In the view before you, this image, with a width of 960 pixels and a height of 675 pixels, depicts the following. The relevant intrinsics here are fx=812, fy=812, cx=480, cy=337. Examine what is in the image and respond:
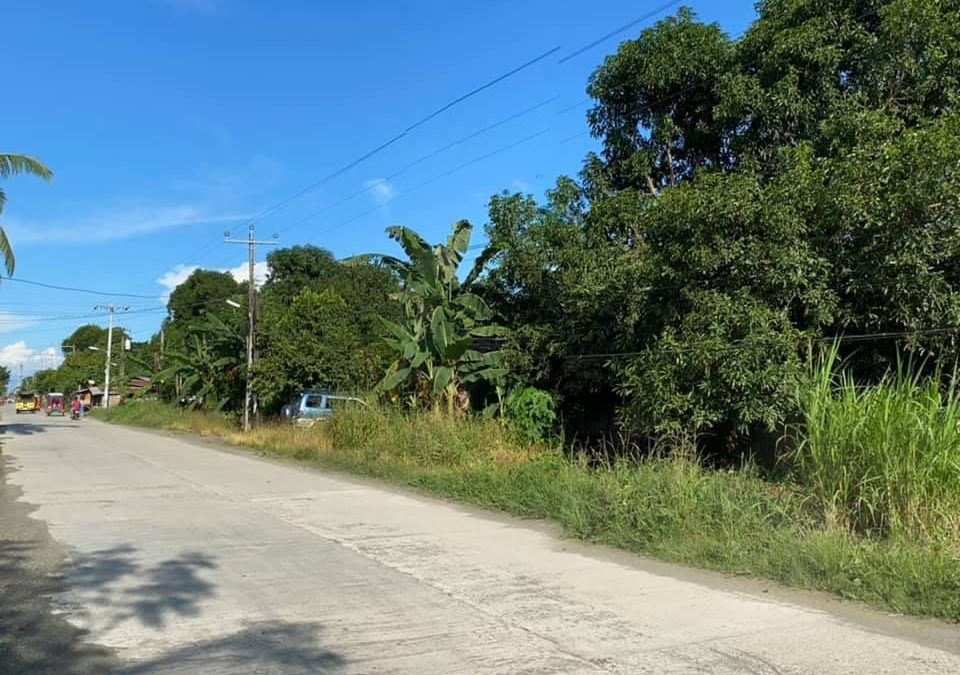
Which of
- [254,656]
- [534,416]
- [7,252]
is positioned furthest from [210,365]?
[254,656]

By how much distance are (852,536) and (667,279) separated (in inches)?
237

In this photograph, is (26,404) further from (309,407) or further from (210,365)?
(309,407)

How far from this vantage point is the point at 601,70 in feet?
60.2

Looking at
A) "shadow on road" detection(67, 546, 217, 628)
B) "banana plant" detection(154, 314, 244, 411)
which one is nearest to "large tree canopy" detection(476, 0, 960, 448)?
"shadow on road" detection(67, 546, 217, 628)

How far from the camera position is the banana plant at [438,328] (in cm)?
1983

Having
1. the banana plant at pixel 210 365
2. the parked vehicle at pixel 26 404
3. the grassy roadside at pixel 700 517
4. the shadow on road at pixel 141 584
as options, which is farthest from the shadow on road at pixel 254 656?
the parked vehicle at pixel 26 404

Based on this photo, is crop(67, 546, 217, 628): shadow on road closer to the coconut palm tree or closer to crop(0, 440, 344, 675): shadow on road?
crop(0, 440, 344, 675): shadow on road

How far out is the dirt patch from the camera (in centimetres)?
533

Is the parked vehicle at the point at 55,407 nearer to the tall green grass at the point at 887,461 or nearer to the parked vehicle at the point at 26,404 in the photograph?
the parked vehicle at the point at 26,404

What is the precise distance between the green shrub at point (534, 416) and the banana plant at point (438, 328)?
91 cm

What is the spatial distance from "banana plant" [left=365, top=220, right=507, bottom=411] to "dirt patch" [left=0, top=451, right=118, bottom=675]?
10637mm

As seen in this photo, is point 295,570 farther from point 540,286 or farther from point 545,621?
point 540,286

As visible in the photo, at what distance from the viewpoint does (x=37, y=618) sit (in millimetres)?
6441

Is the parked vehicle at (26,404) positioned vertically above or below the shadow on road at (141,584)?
above
